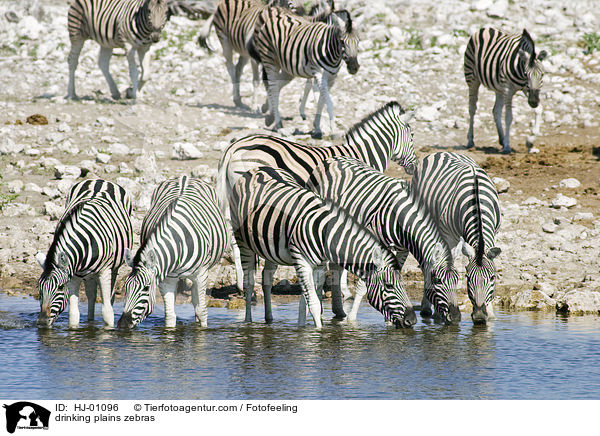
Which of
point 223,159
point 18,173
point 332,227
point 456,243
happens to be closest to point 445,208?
point 456,243

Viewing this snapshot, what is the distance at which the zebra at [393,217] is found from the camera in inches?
400

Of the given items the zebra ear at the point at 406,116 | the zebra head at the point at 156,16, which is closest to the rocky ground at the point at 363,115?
the zebra head at the point at 156,16

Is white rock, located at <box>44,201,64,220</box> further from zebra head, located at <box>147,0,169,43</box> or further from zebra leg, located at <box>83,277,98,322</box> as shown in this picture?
zebra head, located at <box>147,0,169,43</box>

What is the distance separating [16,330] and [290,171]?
3.35 metres

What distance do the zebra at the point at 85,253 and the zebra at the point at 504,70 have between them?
7.86 m

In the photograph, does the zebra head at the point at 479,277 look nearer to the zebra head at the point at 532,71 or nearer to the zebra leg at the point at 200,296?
the zebra leg at the point at 200,296

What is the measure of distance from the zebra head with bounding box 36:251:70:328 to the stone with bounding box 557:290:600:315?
5.18 m

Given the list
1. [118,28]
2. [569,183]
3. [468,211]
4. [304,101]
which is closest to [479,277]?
[468,211]

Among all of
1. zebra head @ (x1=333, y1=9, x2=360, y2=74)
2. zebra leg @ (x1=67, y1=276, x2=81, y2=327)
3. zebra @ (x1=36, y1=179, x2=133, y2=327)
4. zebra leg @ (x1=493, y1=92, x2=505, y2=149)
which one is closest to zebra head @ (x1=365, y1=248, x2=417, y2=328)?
zebra @ (x1=36, y1=179, x2=133, y2=327)

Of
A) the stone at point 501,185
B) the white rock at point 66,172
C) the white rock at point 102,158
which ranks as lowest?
the stone at point 501,185

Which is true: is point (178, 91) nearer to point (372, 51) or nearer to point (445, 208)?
point (372, 51)

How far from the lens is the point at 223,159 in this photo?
11.4 meters
